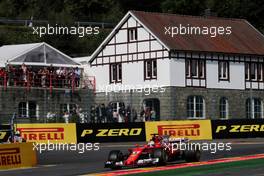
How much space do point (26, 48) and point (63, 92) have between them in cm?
420

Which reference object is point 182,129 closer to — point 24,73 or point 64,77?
point 24,73

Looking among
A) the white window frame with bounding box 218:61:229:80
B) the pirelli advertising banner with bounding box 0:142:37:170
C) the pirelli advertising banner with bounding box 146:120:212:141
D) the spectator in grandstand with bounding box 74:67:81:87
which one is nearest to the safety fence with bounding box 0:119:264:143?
the pirelli advertising banner with bounding box 146:120:212:141

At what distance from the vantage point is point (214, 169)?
22.5 m

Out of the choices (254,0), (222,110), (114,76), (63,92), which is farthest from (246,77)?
(254,0)

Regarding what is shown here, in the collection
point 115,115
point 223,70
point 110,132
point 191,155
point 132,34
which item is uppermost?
point 132,34

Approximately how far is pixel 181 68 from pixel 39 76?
12766 millimetres

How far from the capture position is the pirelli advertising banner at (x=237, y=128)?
4053cm

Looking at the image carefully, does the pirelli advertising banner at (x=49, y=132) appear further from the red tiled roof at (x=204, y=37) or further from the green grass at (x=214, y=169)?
the red tiled roof at (x=204, y=37)

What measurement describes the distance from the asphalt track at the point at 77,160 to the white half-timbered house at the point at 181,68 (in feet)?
62.9

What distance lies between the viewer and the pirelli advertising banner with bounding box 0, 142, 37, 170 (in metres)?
25.1

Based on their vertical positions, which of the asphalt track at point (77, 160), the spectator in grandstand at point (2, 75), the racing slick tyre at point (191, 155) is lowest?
the asphalt track at point (77, 160)

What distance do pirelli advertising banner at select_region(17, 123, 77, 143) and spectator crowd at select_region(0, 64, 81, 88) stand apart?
8.21m

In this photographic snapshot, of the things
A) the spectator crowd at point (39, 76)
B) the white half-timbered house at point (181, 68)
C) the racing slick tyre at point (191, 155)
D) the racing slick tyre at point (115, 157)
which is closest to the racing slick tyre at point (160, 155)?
the racing slick tyre at point (115, 157)

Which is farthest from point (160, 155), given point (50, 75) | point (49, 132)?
point (50, 75)
